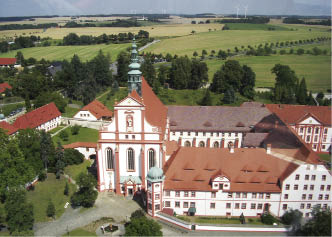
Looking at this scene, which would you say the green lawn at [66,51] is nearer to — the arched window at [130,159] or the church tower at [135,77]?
the church tower at [135,77]

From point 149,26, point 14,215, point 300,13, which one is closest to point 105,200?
point 14,215

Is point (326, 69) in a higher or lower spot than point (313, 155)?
higher

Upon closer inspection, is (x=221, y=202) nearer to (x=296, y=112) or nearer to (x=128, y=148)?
(x=128, y=148)

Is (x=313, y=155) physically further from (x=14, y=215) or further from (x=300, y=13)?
(x=14, y=215)

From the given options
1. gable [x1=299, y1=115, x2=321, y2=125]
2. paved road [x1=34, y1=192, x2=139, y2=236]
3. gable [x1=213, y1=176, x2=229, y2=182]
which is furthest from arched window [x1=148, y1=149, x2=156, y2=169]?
gable [x1=299, y1=115, x2=321, y2=125]

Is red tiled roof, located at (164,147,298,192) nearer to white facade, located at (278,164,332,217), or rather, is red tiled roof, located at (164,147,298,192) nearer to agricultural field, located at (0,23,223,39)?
white facade, located at (278,164,332,217)

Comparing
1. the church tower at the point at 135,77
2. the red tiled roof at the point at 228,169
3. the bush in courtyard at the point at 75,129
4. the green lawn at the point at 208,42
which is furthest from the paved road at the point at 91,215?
the green lawn at the point at 208,42
